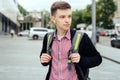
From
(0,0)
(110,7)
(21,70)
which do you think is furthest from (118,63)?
(110,7)

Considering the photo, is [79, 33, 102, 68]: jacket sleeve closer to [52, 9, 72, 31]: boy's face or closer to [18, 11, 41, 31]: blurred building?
[52, 9, 72, 31]: boy's face

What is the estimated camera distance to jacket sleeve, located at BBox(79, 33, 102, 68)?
163 inches

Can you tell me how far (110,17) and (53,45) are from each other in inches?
4357

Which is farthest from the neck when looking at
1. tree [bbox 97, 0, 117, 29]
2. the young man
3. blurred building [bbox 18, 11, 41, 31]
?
blurred building [bbox 18, 11, 41, 31]

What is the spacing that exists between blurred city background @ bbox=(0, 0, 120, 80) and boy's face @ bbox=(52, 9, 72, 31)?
1.58 meters

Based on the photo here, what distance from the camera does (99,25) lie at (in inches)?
4833

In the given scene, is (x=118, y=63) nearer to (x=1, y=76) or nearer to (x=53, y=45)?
(x=1, y=76)

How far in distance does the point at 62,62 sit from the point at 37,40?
2257 inches

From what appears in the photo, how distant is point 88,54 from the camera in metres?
4.20

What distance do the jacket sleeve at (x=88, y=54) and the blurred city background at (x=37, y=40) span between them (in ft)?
5.32

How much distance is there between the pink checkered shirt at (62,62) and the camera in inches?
163

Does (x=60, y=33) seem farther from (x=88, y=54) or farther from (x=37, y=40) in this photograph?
(x=37, y=40)

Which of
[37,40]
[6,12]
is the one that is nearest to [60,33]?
[37,40]

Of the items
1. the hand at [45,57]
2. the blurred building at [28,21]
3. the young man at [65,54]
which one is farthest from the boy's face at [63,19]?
the blurred building at [28,21]
